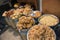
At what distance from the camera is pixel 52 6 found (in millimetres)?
1439

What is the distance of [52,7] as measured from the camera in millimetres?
1448

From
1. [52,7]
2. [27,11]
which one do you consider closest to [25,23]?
[27,11]

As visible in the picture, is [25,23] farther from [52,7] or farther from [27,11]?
[52,7]

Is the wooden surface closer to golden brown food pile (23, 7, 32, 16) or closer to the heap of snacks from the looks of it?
the heap of snacks

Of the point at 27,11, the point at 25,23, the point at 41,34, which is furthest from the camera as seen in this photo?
the point at 27,11

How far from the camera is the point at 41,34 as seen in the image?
1.23m

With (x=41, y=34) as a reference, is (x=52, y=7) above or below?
above

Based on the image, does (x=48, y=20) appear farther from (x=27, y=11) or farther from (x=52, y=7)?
(x=27, y=11)

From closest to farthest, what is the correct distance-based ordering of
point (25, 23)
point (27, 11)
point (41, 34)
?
point (41, 34) → point (25, 23) → point (27, 11)

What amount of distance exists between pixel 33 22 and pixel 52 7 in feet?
0.97

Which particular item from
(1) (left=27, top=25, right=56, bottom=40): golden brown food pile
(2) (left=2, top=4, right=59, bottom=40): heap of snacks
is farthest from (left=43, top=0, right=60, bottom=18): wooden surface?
(1) (left=27, top=25, right=56, bottom=40): golden brown food pile

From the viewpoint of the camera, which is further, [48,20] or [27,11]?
[27,11]

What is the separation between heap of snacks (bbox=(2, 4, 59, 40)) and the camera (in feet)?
4.03

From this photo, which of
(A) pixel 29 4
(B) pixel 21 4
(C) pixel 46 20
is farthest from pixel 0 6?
(C) pixel 46 20
